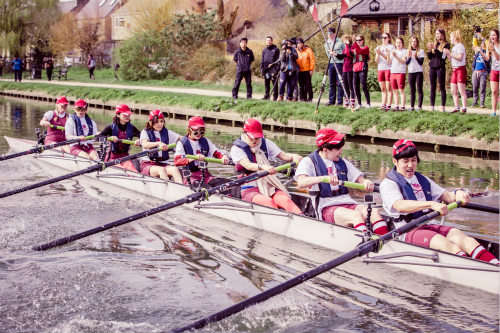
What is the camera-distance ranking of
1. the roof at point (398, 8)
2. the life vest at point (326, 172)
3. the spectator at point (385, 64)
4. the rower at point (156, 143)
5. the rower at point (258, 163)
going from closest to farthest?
the life vest at point (326, 172), the rower at point (258, 163), the rower at point (156, 143), the spectator at point (385, 64), the roof at point (398, 8)

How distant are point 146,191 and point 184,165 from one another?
4.38 ft

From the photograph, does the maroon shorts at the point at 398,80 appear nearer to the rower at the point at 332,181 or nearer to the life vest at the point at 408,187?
the rower at the point at 332,181

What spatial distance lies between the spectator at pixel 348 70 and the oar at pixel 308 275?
38.4 feet

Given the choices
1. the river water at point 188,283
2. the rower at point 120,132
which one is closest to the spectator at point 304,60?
the rower at point 120,132

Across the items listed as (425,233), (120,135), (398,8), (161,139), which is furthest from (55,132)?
(398,8)

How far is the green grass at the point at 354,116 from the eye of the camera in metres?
16.3

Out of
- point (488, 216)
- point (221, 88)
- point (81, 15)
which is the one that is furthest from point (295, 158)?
point (81, 15)

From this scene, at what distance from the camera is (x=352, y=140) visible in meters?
18.9

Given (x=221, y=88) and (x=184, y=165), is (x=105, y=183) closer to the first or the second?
(x=184, y=165)

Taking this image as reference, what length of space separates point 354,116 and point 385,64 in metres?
1.58

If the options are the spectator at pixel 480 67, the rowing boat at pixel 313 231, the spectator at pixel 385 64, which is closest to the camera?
the rowing boat at pixel 313 231

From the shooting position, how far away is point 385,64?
18.4 m

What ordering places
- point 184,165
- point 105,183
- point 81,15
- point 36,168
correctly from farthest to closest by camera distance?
point 81,15 < point 36,168 < point 105,183 < point 184,165

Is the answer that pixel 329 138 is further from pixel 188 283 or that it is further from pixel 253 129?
pixel 188 283
